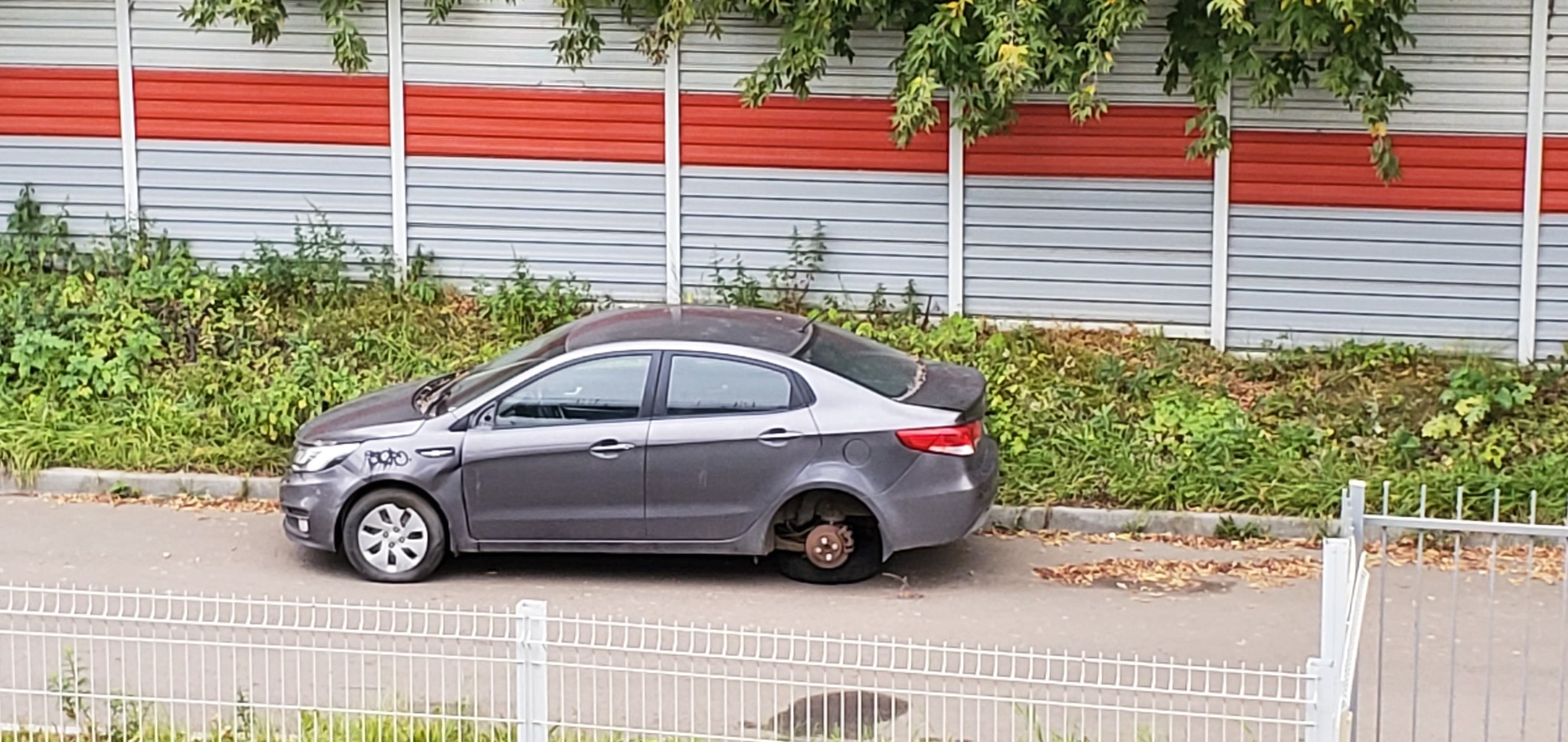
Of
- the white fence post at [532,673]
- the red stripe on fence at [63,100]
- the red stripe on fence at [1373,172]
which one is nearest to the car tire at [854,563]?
the white fence post at [532,673]

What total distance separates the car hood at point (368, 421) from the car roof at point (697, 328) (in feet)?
3.17

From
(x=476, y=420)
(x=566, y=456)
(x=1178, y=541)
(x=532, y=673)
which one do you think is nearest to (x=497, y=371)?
(x=476, y=420)

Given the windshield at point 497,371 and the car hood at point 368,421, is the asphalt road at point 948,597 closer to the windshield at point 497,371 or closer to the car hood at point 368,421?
the car hood at point 368,421

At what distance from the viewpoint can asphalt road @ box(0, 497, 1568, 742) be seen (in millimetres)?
10211

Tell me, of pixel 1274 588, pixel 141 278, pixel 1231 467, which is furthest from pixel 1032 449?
pixel 141 278

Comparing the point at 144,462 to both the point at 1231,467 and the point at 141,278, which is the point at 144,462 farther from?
the point at 1231,467

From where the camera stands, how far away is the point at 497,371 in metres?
11.8

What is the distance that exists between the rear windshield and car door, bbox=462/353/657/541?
0.97m

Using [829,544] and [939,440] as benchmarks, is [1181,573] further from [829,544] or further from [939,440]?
[829,544]

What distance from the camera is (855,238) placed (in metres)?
15.4

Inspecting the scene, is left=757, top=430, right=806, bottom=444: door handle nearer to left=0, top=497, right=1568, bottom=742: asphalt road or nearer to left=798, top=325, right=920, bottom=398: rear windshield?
left=798, top=325, right=920, bottom=398: rear windshield

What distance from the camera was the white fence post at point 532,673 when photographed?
22.6 ft

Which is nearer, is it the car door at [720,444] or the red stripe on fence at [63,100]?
the car door at [720,444]

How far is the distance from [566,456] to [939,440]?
Result: 1.98 metres
